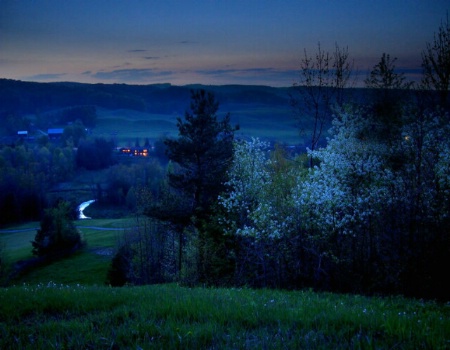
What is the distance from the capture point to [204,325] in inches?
231

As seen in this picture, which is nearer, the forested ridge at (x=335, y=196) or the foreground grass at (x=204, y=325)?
the foreground grass at (x=204, y=325)

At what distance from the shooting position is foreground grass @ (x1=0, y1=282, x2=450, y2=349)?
5.17 meters

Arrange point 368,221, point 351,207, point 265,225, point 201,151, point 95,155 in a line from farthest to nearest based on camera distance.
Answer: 1. point 95,155
2. point 201,151
3. point 265,225
4. point 351,207
5. point 368,221

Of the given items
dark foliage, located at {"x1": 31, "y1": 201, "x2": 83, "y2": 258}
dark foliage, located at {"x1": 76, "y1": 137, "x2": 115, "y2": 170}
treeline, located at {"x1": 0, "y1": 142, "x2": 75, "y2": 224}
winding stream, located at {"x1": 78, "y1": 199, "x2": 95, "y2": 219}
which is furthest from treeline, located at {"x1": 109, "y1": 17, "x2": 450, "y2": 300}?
dark foliage, located at {"x1": 76, "y1": 137, "x2": 115, "y2": 170}

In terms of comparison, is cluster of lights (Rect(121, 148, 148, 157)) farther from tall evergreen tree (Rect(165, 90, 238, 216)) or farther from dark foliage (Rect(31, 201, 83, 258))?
tall evergreen tree (Rect(165, 90, 238, 216))

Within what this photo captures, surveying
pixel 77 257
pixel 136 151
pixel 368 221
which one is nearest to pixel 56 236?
pixel 77 257

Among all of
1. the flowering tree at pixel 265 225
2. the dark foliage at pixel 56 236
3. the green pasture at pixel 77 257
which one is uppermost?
the flowering tree at pixel 265 225

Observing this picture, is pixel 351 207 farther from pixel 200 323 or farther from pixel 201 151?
pixel 201 151

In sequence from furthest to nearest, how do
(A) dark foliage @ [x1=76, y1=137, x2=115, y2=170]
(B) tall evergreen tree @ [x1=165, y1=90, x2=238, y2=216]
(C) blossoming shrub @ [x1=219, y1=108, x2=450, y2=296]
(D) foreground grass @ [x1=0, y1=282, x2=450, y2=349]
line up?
(A) dark foliage @ [x1=76, y1=137, x2=115, y2=170] → (B) tall evergreen tree @ [x1=165, y1=90, x2=238, y2=216] → (C) blossoming shrub @ [x1=219, y1=108, x2=450, y2=296] → (D) foreground grass @ [x1=0, y1=282, x2=450, y2=349]

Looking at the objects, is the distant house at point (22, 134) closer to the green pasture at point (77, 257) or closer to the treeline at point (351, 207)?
the green pasture at point (77, 257)

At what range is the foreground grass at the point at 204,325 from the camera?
517cm

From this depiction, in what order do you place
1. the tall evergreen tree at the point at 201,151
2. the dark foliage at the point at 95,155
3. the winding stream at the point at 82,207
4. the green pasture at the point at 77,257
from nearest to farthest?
the tall evergreen tree at the point at 201,151 < the green pasture at the point at 77,257 < the winding stream at the point at 82,207 < the dark foliage at the point at 95,155

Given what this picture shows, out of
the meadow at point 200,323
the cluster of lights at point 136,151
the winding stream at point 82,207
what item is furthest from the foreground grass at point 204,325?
the cluster of lights at point 136,151

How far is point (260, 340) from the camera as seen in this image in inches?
207
